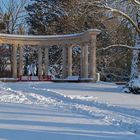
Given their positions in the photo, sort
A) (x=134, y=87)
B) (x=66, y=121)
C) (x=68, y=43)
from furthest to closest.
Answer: (x=68, y=43)
(x=134, y=87)
(x=66, y=121)

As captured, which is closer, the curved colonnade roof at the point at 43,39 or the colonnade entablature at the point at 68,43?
the colonnade entablature at the point at 68,43

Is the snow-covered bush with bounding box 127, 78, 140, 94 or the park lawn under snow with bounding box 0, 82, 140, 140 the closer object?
the park lawn under snow with bounding box 0, 82, 140, 140

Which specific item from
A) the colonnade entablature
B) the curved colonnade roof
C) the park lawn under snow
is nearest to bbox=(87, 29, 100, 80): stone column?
the colonnade entablature

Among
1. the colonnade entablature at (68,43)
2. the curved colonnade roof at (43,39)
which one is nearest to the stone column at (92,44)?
the colonnade entablature at (68,43)

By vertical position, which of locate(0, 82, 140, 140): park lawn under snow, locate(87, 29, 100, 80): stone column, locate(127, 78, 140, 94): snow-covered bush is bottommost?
locate(0, 82, 140, 140): park lawn under snow

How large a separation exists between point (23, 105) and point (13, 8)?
47.7 metres

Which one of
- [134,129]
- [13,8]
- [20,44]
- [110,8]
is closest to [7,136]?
[134,129]

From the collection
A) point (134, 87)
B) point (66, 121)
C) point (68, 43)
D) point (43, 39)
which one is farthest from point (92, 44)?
point (66, 121)

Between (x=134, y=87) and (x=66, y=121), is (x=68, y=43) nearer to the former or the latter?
(x=134, y=87)

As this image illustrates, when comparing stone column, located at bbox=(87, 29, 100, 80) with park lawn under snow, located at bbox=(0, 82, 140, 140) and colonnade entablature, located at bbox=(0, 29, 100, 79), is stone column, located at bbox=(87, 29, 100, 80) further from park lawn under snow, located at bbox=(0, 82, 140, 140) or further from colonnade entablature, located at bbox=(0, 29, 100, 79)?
park lawn under snow, located at bbox=(0, 82, 140, 140)

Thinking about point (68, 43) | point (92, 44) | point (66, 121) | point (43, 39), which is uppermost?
point (43, 39)

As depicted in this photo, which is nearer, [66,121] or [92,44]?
[66,121]

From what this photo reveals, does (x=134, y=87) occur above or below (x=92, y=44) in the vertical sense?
below

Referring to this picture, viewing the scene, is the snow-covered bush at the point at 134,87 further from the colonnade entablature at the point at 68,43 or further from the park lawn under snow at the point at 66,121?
the colonnade entablature at the point at 68,43
